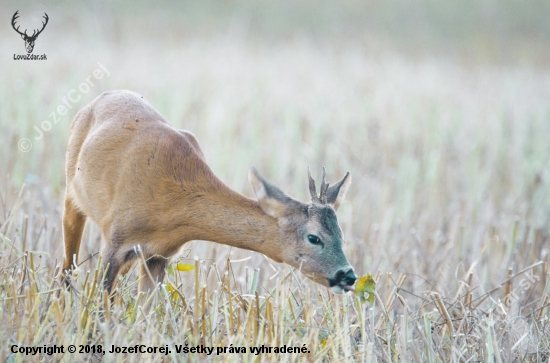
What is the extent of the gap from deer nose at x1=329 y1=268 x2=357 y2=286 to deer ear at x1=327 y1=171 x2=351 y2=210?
0.44 m

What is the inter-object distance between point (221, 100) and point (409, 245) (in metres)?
4.37

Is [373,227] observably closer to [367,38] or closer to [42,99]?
[42,99]

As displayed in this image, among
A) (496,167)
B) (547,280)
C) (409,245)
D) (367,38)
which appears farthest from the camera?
(367,38)

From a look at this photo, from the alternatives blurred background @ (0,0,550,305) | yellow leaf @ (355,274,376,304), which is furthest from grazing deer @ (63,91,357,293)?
blurred background @ (0,0,550,305)

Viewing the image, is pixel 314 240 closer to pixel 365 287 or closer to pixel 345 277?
pixel 345 277

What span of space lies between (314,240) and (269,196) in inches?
14.1

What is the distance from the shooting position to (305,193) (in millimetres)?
7715

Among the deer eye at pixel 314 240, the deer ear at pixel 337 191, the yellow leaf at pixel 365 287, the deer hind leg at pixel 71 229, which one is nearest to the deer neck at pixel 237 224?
the deer eye at pixel 314 240

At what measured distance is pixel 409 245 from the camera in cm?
644

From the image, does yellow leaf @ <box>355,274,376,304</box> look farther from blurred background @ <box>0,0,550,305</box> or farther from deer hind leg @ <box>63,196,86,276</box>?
deer hind leg @ <box>63,196,86,276</box>

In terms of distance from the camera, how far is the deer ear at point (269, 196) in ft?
13.0

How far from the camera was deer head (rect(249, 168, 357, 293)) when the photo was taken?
154 inches

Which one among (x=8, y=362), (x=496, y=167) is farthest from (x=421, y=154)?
(x=8, y=362)

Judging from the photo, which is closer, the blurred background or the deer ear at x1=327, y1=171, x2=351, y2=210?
the deer ear at x1=327, y1=171, x2=351, y2=210
